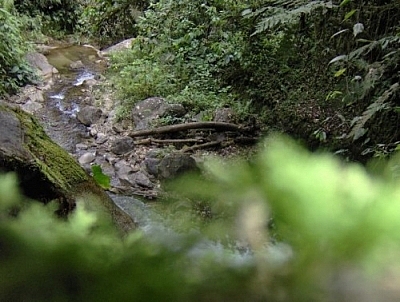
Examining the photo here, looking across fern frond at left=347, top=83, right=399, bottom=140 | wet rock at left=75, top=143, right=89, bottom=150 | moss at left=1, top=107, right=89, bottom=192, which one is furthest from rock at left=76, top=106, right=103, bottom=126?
fern frond at left=347, top=83, right=399, bottom=140

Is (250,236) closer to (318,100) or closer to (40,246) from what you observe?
(40,246)

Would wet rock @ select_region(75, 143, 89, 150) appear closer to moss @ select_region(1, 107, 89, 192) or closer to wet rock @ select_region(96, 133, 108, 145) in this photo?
wet rock @ select_region(96, 133, 108, 145)

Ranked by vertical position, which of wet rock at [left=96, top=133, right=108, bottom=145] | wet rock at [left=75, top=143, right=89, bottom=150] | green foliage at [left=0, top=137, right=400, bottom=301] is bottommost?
wet rock at [left=96, top=133, right=108, bottom=145]

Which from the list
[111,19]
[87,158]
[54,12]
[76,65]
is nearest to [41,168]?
[87,158]

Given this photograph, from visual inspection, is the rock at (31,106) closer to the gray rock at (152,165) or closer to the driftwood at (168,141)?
the driftwood at (168,141)

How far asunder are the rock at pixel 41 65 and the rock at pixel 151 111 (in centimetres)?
211

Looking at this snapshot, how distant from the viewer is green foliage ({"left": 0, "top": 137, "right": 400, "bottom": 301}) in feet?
1.75

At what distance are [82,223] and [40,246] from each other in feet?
0.23

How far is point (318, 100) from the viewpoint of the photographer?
146 inches

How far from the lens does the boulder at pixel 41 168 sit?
6.24 ft

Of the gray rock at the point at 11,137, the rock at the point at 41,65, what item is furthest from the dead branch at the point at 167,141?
the rock at the point at 41,65

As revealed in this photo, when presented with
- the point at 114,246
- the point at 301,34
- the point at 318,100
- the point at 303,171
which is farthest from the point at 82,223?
the point at 301,34

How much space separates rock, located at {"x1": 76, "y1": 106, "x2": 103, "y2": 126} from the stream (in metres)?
0.06

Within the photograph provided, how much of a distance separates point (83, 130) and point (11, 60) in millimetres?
1877
